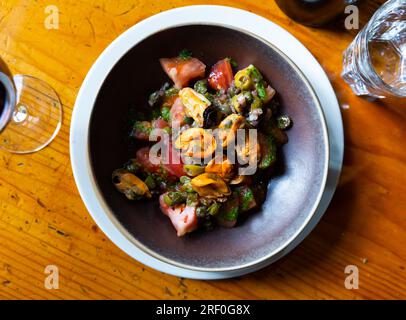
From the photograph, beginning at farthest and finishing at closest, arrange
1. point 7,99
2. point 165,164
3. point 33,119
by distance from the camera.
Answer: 1. point 33,119
2. point 165,164
3. point 7,99

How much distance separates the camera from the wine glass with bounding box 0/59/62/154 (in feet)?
3.50

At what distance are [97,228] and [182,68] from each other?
0.41 metres

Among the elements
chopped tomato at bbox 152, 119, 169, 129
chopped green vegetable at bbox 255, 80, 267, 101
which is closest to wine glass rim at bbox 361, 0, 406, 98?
chopped green vegetable at bbox 255, 80, 267, 101

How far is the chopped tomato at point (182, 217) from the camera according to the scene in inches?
37.6

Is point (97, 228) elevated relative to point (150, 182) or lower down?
lower down

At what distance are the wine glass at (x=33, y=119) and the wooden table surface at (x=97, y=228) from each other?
2 cm

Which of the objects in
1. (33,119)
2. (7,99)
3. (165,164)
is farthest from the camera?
(33,119)

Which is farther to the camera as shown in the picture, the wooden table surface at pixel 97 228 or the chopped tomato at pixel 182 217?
the wooden table surface at pixel 97 228

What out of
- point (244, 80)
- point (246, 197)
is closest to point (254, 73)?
point (244, 80)

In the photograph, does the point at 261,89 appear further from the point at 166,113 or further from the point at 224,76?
the point at 166,113

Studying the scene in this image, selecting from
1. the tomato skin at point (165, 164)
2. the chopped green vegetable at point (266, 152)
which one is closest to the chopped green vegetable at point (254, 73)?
the chopped green vegetable at point (266, 152)

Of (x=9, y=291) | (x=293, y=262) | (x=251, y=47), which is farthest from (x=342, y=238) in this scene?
(x=9, y=291)

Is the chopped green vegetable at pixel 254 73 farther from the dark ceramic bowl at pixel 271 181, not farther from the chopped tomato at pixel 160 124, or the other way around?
the chopped tomato at pixel 160 124

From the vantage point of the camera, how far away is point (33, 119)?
1095mm
